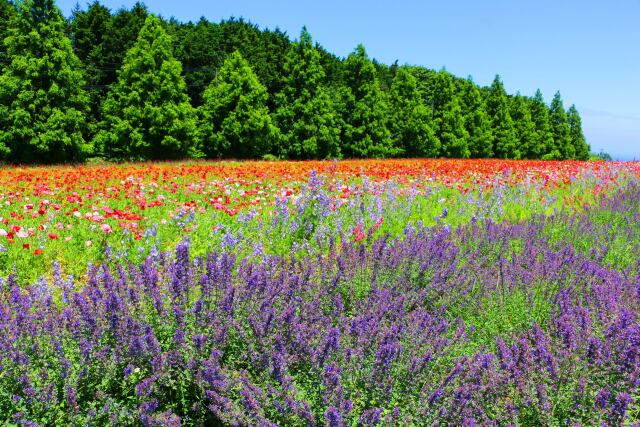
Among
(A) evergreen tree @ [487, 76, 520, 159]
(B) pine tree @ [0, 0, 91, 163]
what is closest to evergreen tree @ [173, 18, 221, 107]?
(B) pine tree @ [0, 0, 91, 163]

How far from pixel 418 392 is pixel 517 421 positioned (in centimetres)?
44

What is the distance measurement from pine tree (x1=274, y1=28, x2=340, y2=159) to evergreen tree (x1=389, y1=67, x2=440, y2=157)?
185 inches

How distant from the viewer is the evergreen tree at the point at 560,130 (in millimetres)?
33250

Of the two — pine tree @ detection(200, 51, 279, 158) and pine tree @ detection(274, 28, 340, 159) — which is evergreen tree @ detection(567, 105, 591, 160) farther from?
pine tree @ detection(200, 51, 279, 158)

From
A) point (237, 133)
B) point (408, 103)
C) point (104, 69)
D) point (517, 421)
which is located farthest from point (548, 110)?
point (517, 421)

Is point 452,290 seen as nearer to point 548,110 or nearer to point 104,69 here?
point 104,69

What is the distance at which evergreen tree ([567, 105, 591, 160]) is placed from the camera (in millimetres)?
34531

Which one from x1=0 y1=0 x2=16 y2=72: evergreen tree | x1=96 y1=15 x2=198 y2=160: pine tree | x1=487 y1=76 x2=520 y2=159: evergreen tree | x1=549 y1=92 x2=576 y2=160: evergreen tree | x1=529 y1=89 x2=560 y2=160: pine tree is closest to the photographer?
x1=96 y1=15 x2=198 y2=160: pine tree

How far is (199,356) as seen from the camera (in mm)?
2201

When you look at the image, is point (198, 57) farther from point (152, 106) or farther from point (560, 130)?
point (560, 130)

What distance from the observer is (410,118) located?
24891mm

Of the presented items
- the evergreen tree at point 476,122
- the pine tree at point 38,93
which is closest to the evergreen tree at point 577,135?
the evergreen tree at point 476,122

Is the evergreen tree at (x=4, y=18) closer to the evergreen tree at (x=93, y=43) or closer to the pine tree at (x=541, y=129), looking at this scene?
the evergreen tree at (x=93, y=43)

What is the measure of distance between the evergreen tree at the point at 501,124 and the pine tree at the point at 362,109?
1035 cm
